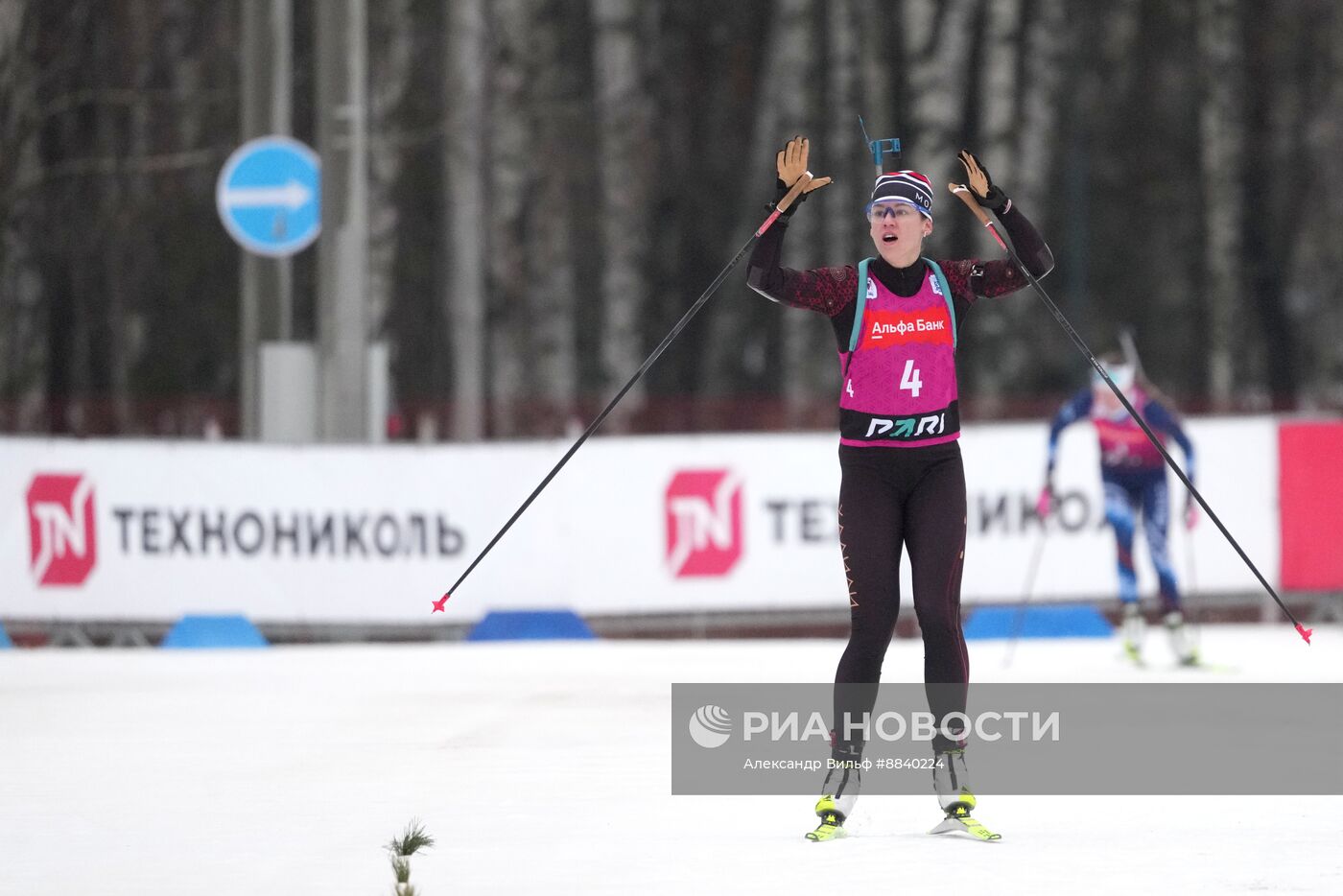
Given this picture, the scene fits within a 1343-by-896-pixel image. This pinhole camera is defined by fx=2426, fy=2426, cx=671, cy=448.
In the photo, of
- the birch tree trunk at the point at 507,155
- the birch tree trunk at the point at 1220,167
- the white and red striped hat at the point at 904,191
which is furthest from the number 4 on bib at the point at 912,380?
the birch tree trunk at the point at 1220,167

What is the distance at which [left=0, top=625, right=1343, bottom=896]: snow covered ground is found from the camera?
22.0ft

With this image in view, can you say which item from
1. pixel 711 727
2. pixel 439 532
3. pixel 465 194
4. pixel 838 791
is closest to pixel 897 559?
pixel 838 791

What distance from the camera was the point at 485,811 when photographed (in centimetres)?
793

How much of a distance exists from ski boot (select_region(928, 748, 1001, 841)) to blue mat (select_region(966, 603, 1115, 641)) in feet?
24.8

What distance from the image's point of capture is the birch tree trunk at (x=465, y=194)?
27.8 m

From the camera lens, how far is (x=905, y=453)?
727cm

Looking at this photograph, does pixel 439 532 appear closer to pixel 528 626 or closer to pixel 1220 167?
pixel 528 626

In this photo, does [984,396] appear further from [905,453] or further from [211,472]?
[905,453]

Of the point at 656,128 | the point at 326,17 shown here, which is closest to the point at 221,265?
the point at 656,128

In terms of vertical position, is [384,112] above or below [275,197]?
above

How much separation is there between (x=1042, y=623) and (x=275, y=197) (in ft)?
18.1

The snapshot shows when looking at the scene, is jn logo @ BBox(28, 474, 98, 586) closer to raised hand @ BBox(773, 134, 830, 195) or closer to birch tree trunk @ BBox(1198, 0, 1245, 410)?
raised hand @ BBox(773, 134, 830, 195)

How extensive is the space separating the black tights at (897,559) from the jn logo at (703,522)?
25.2 ft

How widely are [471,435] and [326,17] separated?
11388 millimetres
